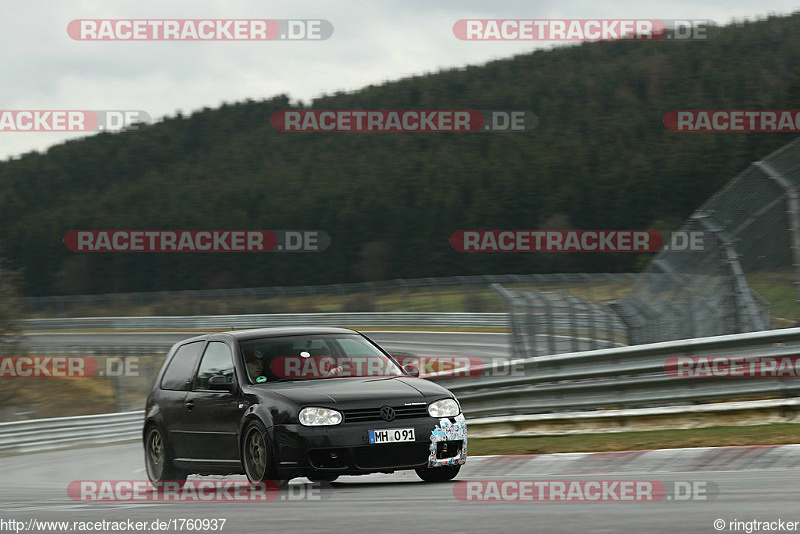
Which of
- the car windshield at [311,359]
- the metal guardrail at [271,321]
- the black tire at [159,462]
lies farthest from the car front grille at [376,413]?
the metal guardrail at [271,321]

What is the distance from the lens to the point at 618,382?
1143 centimetres

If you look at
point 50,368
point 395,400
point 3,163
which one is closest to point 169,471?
point 395,400

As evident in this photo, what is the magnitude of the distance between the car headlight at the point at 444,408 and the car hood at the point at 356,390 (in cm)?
6

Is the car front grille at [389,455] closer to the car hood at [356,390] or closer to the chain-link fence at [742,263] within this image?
the car hood at [356,390]

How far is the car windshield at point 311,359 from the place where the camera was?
929 cm

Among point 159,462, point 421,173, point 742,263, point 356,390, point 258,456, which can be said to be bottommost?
point 159,462

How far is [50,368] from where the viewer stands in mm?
40594

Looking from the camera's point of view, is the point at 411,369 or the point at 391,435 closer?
the point at 391,435

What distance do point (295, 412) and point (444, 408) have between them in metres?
1.12

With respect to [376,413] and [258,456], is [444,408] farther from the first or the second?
[258,456]

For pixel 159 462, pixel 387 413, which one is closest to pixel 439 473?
pixel 387 413

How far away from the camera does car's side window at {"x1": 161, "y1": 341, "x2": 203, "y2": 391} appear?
10016mm

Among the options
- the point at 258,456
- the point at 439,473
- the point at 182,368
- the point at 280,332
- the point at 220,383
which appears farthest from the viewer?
the point at 182,368

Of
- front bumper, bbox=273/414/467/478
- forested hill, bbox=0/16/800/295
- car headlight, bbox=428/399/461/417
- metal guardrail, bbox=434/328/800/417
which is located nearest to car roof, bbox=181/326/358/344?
car headlight, bbox=428/399/461/417
